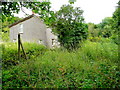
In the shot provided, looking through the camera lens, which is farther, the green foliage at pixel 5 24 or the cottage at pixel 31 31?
the cottage at pixel 31 31

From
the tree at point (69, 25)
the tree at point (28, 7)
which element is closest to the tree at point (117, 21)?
the tree at point (28, 7)

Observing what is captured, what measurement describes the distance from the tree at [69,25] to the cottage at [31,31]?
48 cm

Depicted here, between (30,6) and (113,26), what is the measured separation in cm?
176

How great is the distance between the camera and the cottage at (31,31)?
3286mm

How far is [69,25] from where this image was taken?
4.67m

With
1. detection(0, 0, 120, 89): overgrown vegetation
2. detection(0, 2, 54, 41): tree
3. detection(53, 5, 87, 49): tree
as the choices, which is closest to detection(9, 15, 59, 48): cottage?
detection(0, 0, 120, 89): overgrown vegetation

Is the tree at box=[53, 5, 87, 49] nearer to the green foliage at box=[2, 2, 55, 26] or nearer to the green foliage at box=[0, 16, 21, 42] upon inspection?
the green foliage at box=[0, 16, 21, 42]

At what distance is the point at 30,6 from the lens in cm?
194

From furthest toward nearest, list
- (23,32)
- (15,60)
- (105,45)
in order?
(23,32), (105,45), (15,60)

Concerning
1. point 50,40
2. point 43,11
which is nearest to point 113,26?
point 43,11

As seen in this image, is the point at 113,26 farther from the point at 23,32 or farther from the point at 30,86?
the point at 23,32

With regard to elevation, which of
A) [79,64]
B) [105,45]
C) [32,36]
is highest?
[32,36]

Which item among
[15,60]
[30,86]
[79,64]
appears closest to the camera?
[30,86]

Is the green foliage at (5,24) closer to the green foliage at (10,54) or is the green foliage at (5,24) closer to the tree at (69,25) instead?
the green foliage at (10,54)
